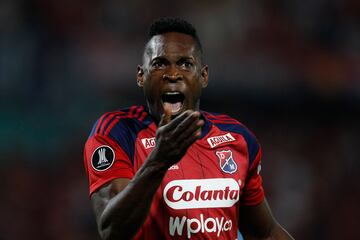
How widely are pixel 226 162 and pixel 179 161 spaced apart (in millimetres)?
351

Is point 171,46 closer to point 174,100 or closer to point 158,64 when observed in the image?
point 158,64

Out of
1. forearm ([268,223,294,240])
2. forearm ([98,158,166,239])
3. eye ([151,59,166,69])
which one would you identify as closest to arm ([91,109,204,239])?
forearm ([98,158,166,239])

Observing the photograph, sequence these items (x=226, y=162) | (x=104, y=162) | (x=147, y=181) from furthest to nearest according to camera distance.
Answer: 1. (x=226, y=162)
2. (x=104, y=162)
3. (x=147, y=181)

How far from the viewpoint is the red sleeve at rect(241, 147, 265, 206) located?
10.9 ft

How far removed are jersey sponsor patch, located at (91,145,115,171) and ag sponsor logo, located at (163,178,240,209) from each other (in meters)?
0.30

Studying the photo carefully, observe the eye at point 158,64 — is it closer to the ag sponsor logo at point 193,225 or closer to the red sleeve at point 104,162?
the red sleeve at point 104,162

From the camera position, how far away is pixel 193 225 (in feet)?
9.62

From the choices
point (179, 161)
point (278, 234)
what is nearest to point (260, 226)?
point (278, 234)

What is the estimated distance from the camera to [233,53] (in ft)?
25.9

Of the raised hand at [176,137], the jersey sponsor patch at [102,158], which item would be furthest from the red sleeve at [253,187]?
the raised hand at [176,137]

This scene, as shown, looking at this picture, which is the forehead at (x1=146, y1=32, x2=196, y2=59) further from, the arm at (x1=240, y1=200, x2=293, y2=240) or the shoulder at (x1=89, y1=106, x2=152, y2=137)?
the arm at (x1=240, y1=200, x2=293, y2=240)

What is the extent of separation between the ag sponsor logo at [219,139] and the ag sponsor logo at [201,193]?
219 millimetres

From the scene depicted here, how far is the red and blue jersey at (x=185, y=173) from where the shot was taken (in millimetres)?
2906

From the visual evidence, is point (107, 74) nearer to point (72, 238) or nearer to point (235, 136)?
point (72, 238)
